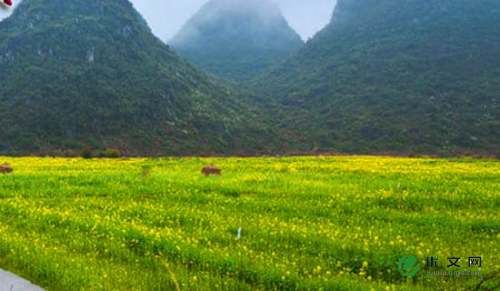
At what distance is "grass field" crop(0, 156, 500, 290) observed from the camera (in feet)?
32.2

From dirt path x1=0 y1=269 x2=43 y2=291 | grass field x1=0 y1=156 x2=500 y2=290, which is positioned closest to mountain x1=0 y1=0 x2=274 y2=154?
grass field x1=0 y1=156 x2=500 y2=290

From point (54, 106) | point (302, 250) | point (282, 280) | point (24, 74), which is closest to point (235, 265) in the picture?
point (282, 280)

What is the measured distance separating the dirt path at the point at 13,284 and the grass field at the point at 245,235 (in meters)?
0.23

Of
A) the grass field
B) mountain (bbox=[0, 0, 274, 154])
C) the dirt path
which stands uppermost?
mountain (bbox=[0, 0, 274, 154])

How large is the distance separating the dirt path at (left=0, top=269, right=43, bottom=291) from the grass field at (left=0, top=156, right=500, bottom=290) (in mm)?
226

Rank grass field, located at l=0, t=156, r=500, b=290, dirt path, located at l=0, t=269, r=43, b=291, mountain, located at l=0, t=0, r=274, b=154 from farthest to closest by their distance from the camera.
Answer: mountain, located at l=0, t=0, r=274, b=154 < grass field, located at l=0, t=156, r=500, b=290 < dirt path, located at l=0, t=269, r=43, b=291

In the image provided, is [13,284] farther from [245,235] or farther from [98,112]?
[98,112]

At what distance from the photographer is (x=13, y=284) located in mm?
9750

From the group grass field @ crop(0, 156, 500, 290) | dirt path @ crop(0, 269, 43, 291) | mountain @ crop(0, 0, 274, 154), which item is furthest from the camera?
mountain @ crop(0, 0, 274, 154)

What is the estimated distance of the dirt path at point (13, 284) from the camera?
9533 mm

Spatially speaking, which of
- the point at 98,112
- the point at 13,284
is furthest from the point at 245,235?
the point at 98,112

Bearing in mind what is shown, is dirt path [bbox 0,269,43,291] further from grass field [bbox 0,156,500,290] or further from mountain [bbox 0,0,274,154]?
mountain [bbox 0,0,274,154]

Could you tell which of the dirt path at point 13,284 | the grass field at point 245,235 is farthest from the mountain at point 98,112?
the dirt path at point 13,284

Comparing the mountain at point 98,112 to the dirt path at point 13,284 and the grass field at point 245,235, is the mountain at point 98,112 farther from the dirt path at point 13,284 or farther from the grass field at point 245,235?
the dirt path at point 13,284
